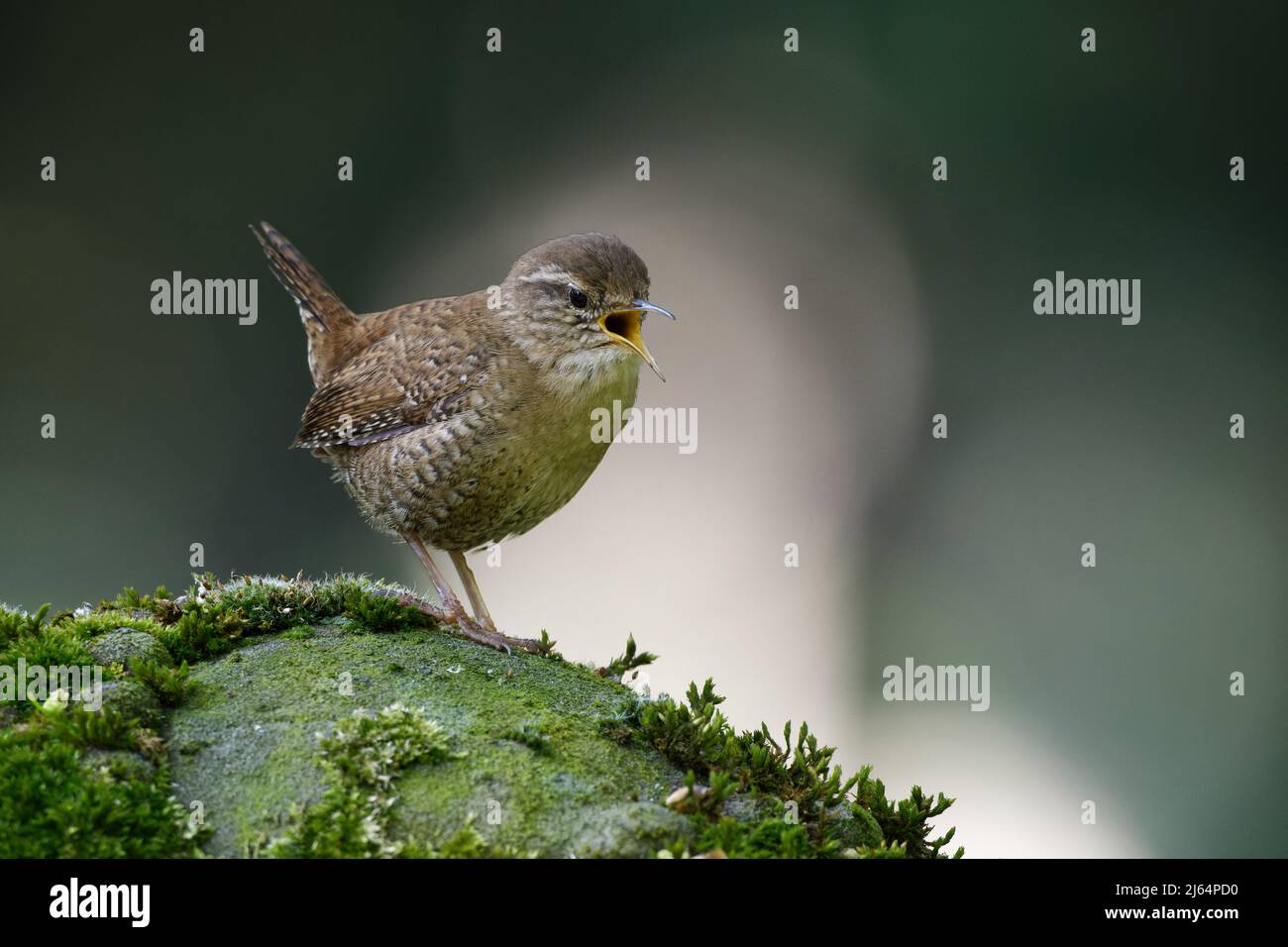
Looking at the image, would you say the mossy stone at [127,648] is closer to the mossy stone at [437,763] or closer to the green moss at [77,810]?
the mossy stone at [437,763]

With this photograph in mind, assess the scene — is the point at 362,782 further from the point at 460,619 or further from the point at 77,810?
the point at 460,619

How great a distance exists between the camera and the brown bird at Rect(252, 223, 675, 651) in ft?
13.6

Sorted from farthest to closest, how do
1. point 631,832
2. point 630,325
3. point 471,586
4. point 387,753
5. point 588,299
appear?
point 471,586, point 630,325, point 588,299, point 387,753, point 631,832

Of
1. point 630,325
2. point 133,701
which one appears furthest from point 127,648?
point 630,325

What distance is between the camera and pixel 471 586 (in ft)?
15.2

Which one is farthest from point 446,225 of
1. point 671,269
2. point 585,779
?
point 585,779

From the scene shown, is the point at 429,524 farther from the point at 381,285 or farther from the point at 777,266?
the point at 777,266

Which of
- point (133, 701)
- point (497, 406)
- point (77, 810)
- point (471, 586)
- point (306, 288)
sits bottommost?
point (77, 810)

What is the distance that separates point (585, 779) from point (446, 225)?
6010 millimetres

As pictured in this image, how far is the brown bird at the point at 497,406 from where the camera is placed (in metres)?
4.16

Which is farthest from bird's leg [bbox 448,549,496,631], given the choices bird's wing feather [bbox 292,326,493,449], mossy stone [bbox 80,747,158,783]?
mossy stone [bbox 80,747,158,783]

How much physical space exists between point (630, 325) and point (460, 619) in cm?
139

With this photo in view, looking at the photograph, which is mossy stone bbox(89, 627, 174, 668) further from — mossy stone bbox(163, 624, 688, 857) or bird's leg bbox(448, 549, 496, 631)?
bird's leg bbox(448, 549, 496, 631)

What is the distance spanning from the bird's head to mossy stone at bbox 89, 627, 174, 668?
70.6 inches
